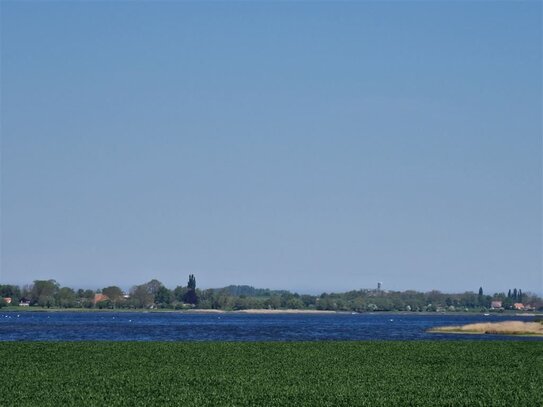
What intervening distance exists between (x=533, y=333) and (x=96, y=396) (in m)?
101

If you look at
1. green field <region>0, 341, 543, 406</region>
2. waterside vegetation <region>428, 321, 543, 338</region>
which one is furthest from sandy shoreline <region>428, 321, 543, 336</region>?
green field <region>0, 341, 543, 406</region>

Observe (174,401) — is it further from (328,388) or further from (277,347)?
(277,347)

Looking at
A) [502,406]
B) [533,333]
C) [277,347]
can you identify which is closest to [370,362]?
[277,347]

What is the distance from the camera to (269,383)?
5094 centimetres

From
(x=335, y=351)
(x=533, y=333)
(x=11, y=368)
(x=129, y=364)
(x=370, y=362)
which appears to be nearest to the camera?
(x=11, y=368)

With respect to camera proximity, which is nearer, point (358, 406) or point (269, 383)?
point (358, 406)

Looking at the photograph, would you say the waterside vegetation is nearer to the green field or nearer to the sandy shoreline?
the sandy shoreline

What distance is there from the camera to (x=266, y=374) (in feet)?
184

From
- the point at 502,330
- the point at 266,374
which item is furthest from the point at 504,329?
the point at 266,374

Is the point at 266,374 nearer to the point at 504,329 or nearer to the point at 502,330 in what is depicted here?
the point at 502,330

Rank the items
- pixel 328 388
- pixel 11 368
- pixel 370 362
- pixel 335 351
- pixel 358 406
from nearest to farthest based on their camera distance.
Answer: pixel 358 406 → pixel 328 388 → pixel 11 368 → pixel 370 362 → pixel 335 351

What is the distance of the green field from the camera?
146ft

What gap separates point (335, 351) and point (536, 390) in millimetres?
27839

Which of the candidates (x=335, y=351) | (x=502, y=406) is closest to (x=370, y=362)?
(x=335, y=351)
